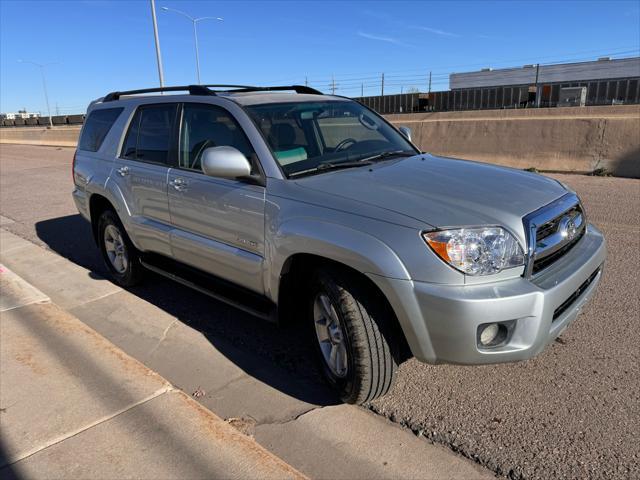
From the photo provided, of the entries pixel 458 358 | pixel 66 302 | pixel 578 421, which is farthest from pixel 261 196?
pixel 66 302

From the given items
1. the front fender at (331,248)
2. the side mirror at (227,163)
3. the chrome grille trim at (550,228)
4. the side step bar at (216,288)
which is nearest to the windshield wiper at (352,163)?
the side mirror at (227,163)

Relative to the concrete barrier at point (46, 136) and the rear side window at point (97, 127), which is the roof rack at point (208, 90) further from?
the concrete barrier at point (46, 136)

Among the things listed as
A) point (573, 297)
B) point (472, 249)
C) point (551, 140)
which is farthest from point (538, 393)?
point (551, 140)

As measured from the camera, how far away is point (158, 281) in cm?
538

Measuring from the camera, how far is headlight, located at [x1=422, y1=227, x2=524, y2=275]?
2.47 m

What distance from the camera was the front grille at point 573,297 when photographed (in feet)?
8.76

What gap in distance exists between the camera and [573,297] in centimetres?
285

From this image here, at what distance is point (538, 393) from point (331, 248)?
152 centimetres

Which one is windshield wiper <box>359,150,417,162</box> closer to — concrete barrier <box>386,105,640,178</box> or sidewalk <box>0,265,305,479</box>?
sidewalk <box>0,265,305,479</box>

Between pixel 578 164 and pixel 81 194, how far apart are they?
914 centimetres

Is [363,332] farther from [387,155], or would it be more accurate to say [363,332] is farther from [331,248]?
[387,155]

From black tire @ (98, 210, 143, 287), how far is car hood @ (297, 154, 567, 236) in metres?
2.54

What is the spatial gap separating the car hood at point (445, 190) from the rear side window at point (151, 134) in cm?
172

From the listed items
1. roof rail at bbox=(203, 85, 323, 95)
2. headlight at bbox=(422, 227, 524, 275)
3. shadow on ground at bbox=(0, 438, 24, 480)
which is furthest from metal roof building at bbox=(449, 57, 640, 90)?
shadow on ground at bbox=(0, 438, 24, 480)
